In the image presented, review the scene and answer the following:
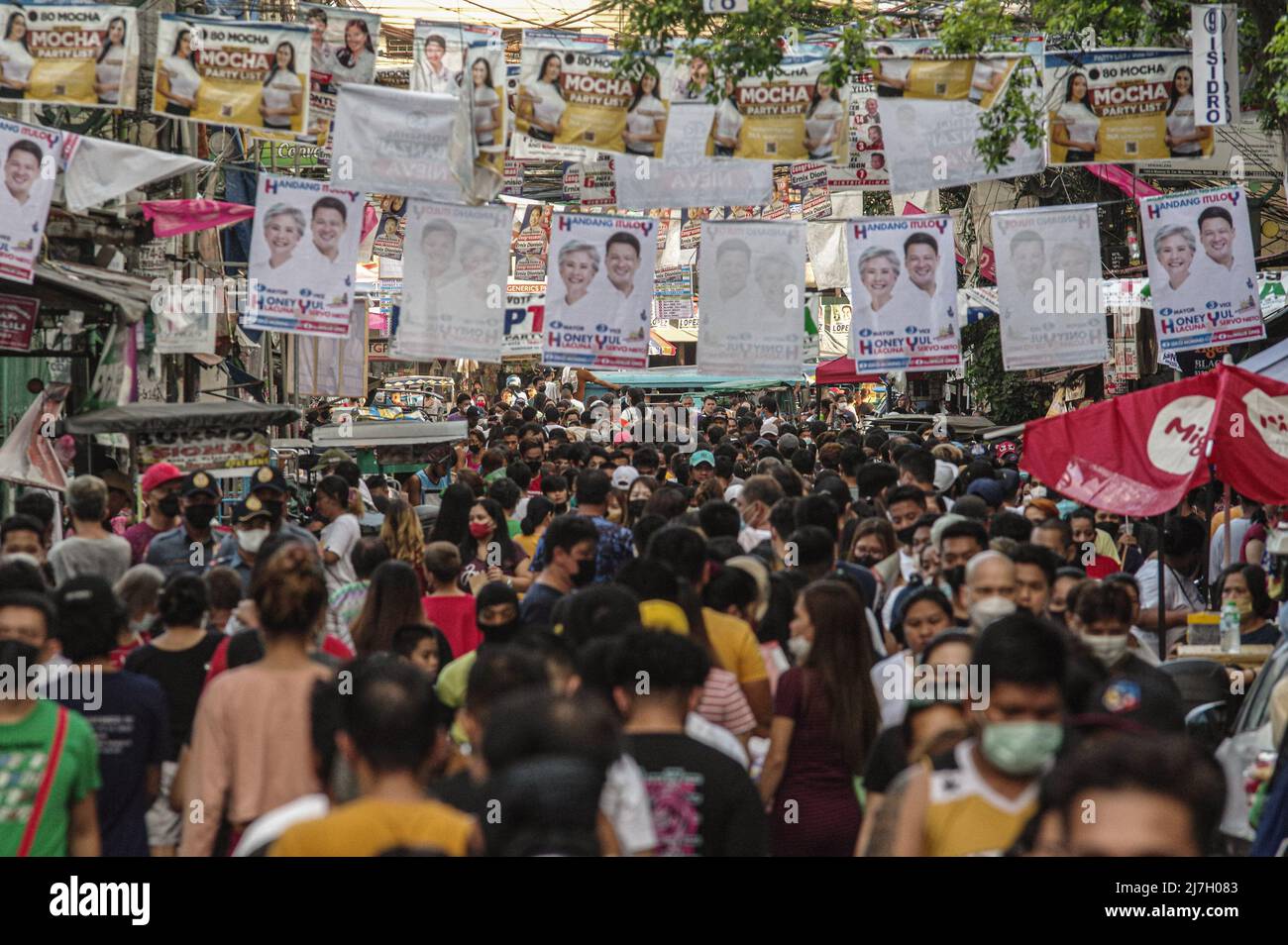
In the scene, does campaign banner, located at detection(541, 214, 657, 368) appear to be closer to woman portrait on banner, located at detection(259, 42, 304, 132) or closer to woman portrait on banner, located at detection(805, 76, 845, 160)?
woman portrait on banner, located at detection(805, 76, 845, 160)

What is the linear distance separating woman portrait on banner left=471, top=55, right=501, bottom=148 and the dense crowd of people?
3.14 m

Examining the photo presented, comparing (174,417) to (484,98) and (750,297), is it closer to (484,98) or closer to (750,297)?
A: (484,98)

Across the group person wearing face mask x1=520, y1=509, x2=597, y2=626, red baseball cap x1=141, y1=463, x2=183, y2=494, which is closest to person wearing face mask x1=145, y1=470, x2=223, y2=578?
red baseball cap x1=141, y1=463, x2=183, y2=494

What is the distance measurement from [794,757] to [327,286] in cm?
750

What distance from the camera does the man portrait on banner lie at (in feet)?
40.1

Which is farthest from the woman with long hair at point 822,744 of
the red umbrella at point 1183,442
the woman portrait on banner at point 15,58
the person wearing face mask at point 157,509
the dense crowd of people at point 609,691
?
the woman portrait on banner at point 15,58

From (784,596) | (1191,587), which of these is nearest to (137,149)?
(784,596)

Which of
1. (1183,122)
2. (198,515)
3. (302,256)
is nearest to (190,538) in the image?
(198,515)

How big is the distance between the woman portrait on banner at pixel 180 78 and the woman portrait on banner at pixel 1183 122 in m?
7.02

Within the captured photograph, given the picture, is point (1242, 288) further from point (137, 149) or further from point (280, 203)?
point (137, 149)

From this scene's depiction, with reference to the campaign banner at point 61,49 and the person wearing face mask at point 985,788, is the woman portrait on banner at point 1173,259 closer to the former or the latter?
the campaign banner at point 61,49

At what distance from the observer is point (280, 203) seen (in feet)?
39.8

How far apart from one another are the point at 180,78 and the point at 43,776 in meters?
8.04

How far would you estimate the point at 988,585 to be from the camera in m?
6.70
